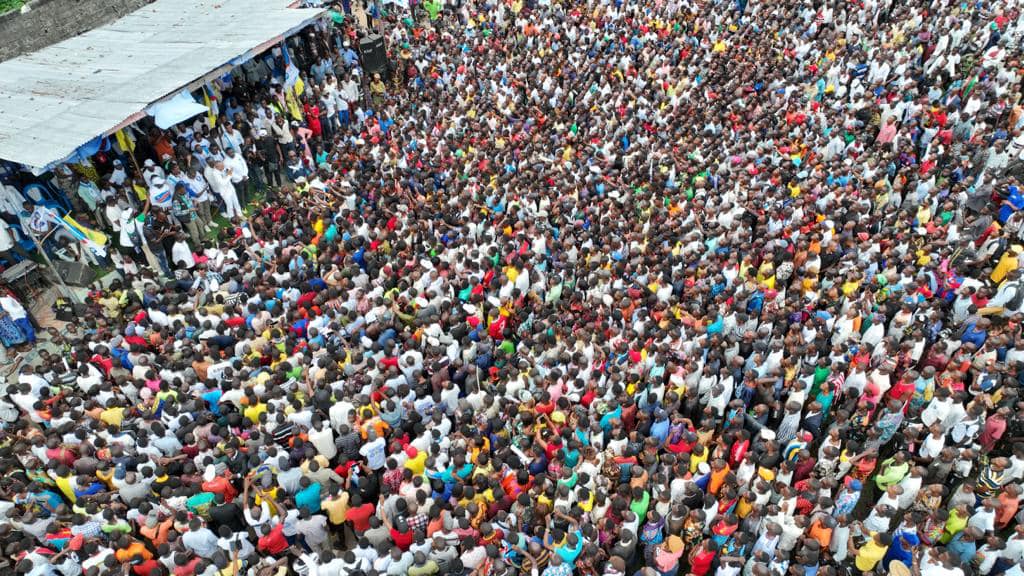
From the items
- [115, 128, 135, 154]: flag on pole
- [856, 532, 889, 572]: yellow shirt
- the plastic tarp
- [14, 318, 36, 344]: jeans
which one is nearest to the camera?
[856, 532, 889, 572]: yellow shirt

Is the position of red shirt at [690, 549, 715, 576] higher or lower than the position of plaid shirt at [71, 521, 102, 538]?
lower

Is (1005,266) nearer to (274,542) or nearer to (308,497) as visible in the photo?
(308,497)

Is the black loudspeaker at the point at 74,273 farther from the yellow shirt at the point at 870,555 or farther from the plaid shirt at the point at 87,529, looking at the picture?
the yellow shirt at the point at 870,555

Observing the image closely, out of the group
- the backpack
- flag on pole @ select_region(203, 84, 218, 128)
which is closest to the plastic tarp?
flag on pole @ select_region(203, 84, 218, 128)

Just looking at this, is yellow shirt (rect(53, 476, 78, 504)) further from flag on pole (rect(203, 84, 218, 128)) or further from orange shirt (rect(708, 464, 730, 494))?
flag on pole (rect(203, 84, 218, 128))

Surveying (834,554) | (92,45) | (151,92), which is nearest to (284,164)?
(151,92)

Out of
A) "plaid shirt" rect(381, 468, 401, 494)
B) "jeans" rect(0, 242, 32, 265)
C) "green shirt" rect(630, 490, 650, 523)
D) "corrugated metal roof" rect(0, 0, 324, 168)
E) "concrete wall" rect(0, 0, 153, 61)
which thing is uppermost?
"concrete wall" rect(0, 0, 153, 61)

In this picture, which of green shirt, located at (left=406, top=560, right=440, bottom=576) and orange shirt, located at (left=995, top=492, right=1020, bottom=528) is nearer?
green shirt, located at (left=406, top=560, right=440, bottom=576)
